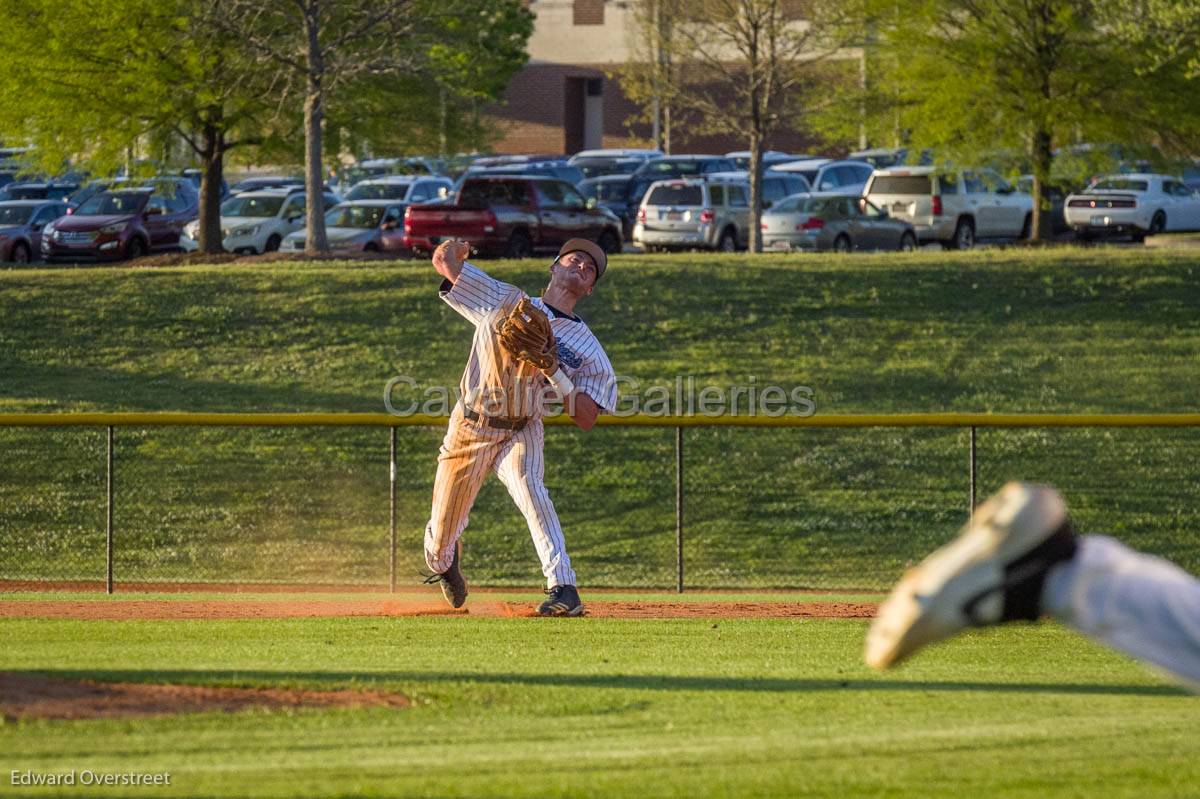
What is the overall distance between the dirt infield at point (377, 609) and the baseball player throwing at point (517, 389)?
890 millimetres

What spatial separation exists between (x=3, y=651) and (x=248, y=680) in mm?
2028

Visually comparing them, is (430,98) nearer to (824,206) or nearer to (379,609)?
(824,206)

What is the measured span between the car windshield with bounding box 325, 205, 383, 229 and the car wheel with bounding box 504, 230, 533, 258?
4149 millimetres

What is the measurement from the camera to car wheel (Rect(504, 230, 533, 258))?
30.0 metres

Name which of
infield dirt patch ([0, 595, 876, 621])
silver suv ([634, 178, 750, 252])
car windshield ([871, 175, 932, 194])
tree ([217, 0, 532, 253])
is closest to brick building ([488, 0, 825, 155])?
car windshield ([871, 175, 932, 194])

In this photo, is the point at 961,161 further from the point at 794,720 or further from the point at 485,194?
the point at 794,720

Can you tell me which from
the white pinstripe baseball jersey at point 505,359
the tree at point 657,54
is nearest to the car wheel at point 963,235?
the tree at point 657,54

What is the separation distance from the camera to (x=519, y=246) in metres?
30.2

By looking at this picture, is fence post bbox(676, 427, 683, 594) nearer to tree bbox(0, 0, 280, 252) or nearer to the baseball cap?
the baseball cap

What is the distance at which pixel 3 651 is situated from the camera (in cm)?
850

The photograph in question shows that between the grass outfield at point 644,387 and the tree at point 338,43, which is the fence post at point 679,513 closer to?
the grass outfield at point 644,387

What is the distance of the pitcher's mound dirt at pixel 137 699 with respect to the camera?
6.38 meters

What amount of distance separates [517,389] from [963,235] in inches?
1048

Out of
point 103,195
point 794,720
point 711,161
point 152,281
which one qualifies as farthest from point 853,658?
point 711,161
